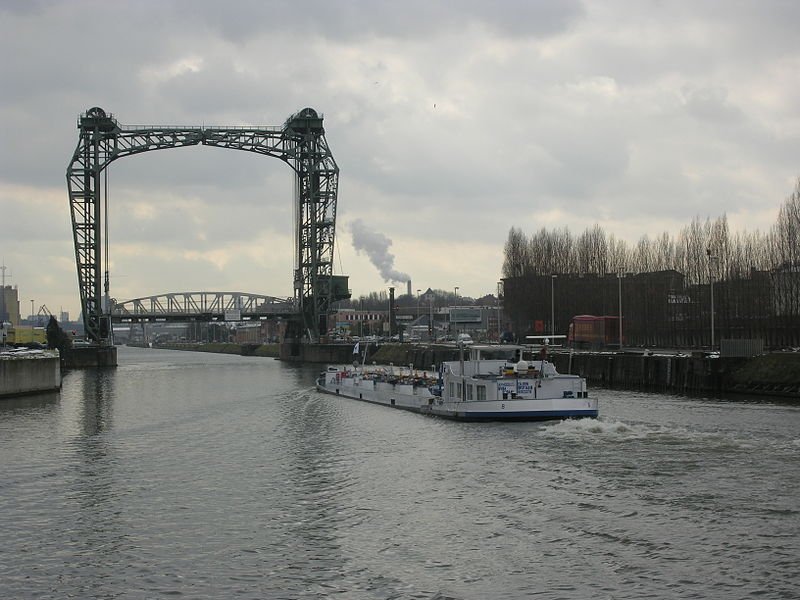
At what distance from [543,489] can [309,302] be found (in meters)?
104

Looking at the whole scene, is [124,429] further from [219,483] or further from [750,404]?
[750,404]

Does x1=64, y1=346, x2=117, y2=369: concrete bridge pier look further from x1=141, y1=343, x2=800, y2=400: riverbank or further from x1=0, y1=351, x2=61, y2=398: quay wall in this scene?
x1=141, y1=343, x2=800, y2=400: riverbank

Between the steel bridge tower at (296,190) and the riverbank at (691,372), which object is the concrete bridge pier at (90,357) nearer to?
the steel bridge tower at (296,190)

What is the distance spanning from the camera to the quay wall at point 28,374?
199 ft

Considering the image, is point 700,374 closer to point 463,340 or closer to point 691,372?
point 691,372

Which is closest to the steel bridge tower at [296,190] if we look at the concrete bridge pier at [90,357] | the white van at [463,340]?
the concrete bridge pier at [90,357]

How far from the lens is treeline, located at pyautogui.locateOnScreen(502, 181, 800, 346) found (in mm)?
70750

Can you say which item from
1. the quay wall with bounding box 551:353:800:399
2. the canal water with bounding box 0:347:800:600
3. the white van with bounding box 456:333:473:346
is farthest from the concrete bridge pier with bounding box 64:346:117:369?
the canal water with bounding box 0:347:800:600

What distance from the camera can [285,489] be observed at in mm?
27812

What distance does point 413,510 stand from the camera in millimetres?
24516

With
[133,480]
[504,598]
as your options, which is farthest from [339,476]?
[504,598]

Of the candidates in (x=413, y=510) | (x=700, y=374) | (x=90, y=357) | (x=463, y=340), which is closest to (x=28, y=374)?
(x=463, y=340)

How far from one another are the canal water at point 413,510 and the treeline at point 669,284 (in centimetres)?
3093

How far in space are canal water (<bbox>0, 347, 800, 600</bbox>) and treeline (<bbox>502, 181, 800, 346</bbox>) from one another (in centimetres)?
3093
